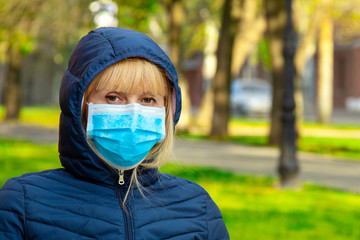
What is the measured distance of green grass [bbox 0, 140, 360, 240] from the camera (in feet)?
20.0

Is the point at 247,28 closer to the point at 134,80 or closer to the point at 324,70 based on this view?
the point at 324,70

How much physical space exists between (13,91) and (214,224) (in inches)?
773

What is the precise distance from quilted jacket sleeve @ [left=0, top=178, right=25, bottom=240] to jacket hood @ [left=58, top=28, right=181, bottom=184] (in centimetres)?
21

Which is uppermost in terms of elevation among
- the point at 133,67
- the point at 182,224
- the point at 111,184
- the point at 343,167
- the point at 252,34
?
the point at 252,34

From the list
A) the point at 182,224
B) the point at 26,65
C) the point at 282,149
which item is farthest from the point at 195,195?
the point at 26,65

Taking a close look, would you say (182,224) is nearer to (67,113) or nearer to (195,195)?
(195,195)

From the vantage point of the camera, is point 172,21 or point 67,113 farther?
point 172,21

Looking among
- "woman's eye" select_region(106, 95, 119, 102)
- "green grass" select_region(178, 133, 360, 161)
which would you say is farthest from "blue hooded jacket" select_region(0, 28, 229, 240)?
"green grass" select_region(178, 133, 360, 161)

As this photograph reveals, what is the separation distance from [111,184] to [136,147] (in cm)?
15

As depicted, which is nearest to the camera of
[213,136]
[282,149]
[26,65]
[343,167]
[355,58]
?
[282,149]

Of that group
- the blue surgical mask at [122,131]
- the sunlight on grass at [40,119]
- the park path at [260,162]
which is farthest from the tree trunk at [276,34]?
the sunlight on grass at [40,119]

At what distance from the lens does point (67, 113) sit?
214 cm

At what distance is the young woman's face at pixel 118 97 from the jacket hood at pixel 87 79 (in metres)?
0.09

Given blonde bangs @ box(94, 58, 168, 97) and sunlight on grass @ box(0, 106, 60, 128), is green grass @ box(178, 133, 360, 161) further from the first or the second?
blonde bangs @ box(94, 58, 168, 97)
